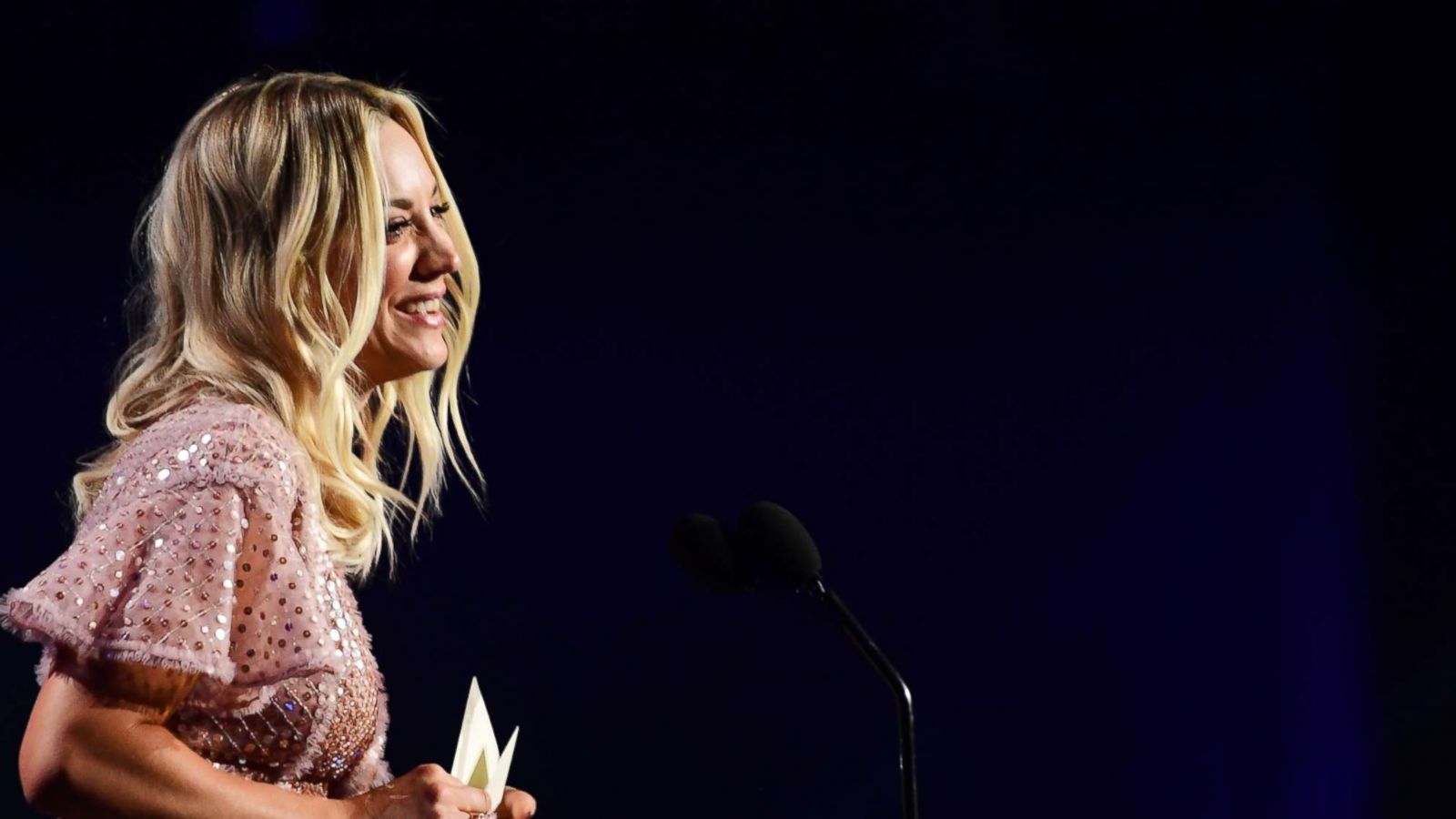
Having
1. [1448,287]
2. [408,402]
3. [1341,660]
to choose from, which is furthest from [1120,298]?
[408,402]

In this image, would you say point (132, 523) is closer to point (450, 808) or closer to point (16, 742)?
point (450, 808)

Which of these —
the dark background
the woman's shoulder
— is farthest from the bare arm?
the dark background

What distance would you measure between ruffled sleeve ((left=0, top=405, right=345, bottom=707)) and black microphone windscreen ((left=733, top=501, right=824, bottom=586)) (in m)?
0.44

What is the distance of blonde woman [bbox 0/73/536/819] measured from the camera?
1.11 m

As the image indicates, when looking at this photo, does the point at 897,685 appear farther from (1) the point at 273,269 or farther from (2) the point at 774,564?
(1) the point at 273,269

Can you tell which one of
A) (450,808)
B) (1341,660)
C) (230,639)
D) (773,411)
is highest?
(230,639)

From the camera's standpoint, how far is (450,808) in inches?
47.8

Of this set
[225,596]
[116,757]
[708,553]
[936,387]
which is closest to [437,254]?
[708,553]

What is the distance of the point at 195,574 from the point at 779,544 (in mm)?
569

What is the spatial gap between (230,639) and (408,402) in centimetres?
67

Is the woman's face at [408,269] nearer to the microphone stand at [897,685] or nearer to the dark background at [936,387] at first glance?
the microphone stand at [897,685]

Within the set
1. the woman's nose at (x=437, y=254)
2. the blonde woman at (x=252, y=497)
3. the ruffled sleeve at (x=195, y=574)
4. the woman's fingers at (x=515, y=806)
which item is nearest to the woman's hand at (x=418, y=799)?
the blonde woman at (x=252, y=497)

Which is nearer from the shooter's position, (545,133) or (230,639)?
(230,639)

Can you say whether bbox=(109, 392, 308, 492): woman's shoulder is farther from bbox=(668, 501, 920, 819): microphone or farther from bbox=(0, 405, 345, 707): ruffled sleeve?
bbox=(668, 501, 920, 819): microphone
